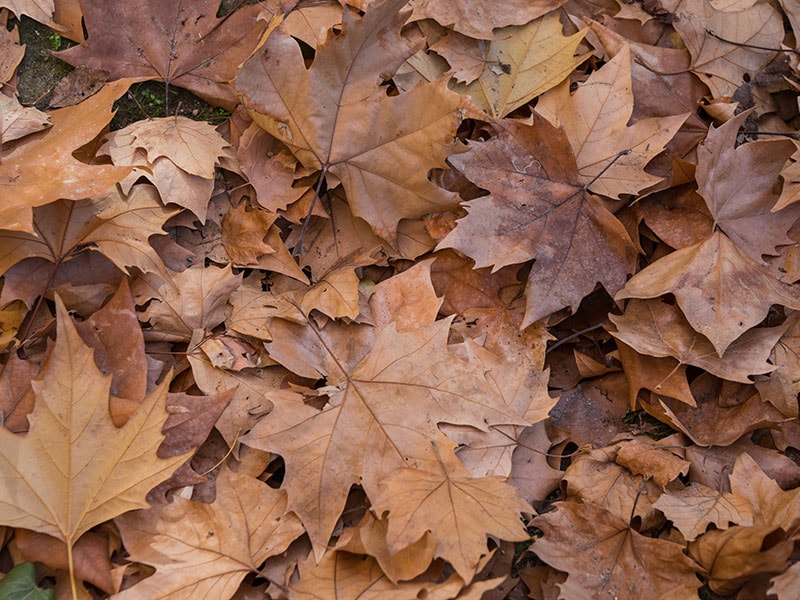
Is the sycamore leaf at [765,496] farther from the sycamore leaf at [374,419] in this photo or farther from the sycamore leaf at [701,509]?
the sycamore leaf at [374,419]

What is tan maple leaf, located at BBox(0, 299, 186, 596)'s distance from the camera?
4.72 feet

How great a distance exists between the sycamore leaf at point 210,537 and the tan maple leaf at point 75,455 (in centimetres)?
9

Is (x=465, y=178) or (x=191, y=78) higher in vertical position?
(x=191, y=78)

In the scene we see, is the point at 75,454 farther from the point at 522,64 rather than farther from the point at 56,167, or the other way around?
the point at 522,64

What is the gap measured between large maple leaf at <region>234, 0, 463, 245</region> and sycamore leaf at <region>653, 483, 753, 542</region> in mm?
886

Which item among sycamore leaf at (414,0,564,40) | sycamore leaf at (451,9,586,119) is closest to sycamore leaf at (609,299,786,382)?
sycamore leaf at (451,9,586,119)

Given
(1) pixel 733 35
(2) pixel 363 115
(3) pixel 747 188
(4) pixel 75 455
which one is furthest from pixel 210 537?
(1) pixel 733 35

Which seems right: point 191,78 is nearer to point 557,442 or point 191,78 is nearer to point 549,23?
point 549,23

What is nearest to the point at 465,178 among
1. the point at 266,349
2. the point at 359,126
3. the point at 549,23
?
the point at 359,126

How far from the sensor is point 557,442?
169cm

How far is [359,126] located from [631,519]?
1155 millimetres

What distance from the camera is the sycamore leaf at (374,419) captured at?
1496 mm

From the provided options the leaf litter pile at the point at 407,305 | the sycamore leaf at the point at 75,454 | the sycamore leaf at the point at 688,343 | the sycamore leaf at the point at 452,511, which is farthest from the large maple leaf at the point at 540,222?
the sycamore leaf at the point at 75,454

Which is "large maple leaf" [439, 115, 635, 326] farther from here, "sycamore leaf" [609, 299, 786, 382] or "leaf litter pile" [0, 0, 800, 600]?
"sycamore leaf" [609, 299, 786, 382]
